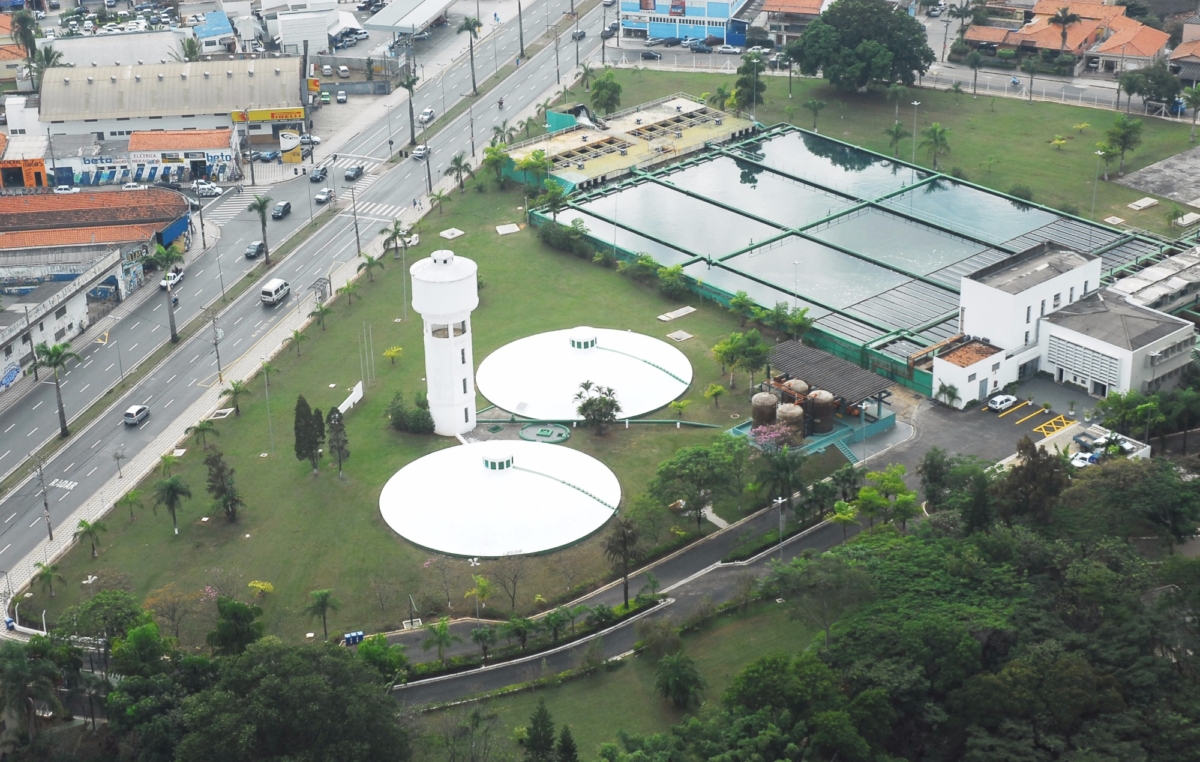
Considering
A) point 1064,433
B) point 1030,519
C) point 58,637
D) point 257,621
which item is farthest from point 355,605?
point 1064,433

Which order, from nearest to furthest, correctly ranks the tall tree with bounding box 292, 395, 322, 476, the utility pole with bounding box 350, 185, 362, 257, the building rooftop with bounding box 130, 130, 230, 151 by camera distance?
the tall tree with bounding box 292, 395, 322, 476
the utility pole with bounding box 350, 185, 362, 257
the building rooftop with bounding box 130, 130, 230, 151

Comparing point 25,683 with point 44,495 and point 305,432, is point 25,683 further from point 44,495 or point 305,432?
point 305,432

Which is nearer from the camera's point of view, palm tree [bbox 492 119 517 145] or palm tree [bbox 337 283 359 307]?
palm tree [bbox 337 283 359 307]

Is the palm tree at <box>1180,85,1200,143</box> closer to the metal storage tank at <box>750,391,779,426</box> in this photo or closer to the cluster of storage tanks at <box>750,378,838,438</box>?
the cluster of storage tanks at <box>750,378,838,438</box>

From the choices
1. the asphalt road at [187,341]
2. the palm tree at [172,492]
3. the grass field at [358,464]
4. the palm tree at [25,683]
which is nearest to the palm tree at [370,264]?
the grass field at [358,464]

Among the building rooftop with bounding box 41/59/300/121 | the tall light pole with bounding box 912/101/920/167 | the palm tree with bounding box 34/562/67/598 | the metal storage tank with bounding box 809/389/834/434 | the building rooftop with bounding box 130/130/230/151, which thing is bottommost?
the palm tree with bounding box 34/562/67/598

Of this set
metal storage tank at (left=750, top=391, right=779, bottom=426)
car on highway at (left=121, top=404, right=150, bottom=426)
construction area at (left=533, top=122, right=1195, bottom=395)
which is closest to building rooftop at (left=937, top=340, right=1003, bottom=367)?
construction area at (left=533, top=122, right=1195, bottom=395)
